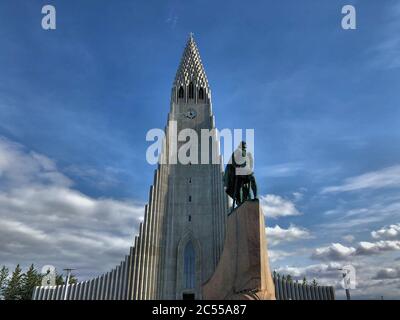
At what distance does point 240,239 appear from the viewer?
11.0 m

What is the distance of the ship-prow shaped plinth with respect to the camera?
989cm

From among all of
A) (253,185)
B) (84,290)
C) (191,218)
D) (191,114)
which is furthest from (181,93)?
(253,185)

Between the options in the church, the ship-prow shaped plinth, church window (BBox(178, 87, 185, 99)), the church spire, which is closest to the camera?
the ship-prow shaped plinth

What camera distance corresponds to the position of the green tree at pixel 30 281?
50.2 metres

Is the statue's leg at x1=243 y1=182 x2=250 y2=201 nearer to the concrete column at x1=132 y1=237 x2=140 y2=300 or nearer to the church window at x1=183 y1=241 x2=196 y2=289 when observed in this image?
the church window at x1=183 y1=241 x2=196 y2=289

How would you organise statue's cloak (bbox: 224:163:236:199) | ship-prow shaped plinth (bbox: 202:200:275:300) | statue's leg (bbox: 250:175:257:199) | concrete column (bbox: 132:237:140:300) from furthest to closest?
concrete column (bbox: 132:237:140:300) → statue's cloak (bbox: 224:163:236:199) → statue's leg (bbox: 250:175:257:199) → ship-prow shaped plinth (bbox: 202:200:275:300)

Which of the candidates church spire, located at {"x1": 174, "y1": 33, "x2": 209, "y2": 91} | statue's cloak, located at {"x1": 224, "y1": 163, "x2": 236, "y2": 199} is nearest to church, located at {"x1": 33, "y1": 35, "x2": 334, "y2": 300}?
church spire, located at {"x1": 174, "y1": 33, "x2": 209, "y2": 91}

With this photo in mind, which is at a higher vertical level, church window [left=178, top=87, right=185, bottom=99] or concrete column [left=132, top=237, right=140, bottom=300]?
church window [left=178, top=87, right=185, bottom=99]

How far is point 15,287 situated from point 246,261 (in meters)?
53.5

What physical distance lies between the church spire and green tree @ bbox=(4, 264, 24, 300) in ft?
135

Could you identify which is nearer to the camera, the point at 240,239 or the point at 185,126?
the point at 240,239
